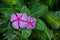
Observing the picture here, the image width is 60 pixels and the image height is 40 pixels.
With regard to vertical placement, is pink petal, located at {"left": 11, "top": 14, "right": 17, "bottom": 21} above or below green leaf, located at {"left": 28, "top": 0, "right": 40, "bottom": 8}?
below

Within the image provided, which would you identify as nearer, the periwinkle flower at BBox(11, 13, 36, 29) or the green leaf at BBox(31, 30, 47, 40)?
the periwinkle flower at BBox(11, 13, 36, 29)

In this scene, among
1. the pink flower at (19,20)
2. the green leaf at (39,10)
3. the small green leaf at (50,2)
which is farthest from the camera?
the small green leaf at (50,2)

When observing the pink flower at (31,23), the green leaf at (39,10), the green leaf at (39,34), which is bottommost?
the green leaf at (39,34)

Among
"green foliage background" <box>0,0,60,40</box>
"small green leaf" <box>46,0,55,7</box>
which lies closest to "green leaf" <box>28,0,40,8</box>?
"green foliage background" <box>0,0,60,40</box>

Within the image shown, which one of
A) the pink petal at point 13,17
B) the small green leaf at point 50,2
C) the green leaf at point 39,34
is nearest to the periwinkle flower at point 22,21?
the pink petal at point 13,17

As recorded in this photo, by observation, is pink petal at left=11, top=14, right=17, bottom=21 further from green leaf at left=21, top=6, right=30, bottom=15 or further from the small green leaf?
the small green leaf

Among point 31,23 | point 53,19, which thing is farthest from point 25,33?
point 53,19

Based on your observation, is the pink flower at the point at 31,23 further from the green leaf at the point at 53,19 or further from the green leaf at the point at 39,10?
the green leaf at the point at 53,19
